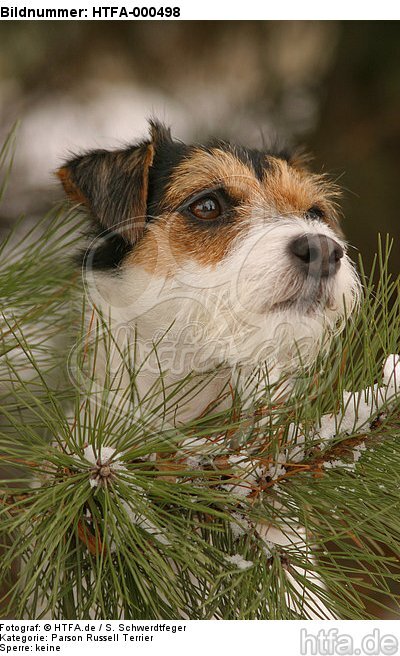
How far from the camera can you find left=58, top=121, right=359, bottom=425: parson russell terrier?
1.15m

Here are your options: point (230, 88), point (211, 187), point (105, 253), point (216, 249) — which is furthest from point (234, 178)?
point (230, 88)

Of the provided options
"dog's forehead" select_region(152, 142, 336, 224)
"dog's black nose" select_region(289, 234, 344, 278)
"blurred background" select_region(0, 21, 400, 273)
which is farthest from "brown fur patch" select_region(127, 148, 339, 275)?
"blurred background" select_region(0, 21, 400, 273)

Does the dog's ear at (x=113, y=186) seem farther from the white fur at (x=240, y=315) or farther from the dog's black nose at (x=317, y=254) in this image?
the dog's black nose at (x=317, y=254)

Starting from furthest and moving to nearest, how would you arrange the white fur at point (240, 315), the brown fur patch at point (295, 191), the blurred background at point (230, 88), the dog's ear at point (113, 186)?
the blurred background at point (230, 88)
the brown fur patch at point (295, 191)
the dog's ear at point (113, 186)
the white fur at point (240, 315)

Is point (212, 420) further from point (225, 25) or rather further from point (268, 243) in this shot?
point (225, 25)

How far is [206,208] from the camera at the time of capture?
1376 mm

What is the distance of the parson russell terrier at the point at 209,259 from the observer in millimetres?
1148

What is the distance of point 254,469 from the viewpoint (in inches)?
Answer: 33.3

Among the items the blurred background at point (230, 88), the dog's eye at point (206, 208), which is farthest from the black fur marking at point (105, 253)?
the blurred background at point (230, 88)

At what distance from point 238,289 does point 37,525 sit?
0.53 meters

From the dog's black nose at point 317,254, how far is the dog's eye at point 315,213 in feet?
0.84

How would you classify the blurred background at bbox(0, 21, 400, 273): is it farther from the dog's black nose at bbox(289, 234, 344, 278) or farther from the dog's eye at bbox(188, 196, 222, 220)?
the dog's black nose at bbox(289, 234, 344, 278)

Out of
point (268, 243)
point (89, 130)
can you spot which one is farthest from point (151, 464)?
point (89, 130)

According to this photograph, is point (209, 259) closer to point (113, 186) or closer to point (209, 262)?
point (209, 262)
